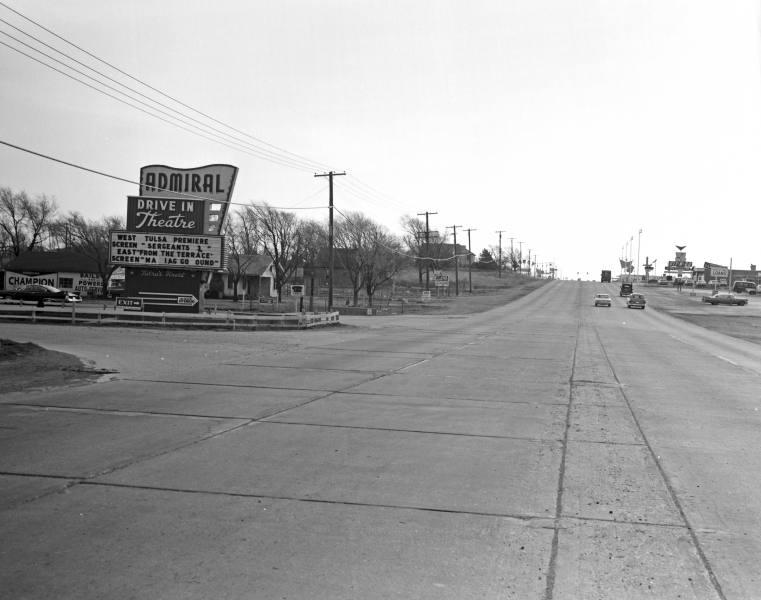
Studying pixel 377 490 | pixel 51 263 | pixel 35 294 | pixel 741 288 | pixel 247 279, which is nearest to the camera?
pixel 377 490

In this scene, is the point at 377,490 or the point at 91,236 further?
the point at 91,236

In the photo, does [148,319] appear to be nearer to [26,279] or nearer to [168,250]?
[168,250]

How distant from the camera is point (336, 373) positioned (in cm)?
1714

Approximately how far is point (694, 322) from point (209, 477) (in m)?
53.8

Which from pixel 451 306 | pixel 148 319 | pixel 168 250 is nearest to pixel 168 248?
pixel 168 250

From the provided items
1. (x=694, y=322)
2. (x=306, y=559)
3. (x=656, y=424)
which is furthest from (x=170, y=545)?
(x=694, y=322)

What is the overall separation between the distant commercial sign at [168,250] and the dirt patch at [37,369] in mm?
17825

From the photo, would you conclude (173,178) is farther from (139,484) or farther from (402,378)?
(139,484)

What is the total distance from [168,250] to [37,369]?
21875mm

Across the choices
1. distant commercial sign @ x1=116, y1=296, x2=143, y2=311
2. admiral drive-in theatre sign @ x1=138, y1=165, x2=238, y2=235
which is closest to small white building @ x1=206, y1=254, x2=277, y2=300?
admiral drive-in theatre sign @ x1=138, y1=165, x2=238, y2=235

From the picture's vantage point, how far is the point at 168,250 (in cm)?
3712

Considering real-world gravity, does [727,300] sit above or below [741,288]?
below

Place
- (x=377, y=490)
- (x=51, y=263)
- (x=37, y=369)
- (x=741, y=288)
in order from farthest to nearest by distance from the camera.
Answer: (x=741, y=288), (x=51, y=263), (x=37, y=369), (x=377, y=490)

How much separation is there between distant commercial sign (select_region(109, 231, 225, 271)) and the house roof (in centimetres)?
4332
